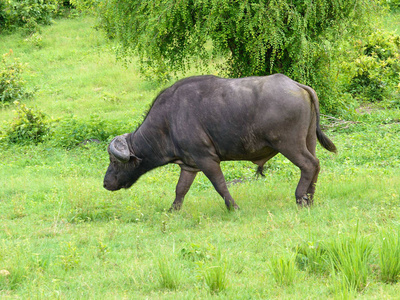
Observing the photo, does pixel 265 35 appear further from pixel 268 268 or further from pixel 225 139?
pixel 268 268

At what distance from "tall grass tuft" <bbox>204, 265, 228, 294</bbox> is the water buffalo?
9.29 feet

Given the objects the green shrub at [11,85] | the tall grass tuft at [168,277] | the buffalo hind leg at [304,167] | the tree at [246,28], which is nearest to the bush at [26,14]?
the green shrub at [11,85]

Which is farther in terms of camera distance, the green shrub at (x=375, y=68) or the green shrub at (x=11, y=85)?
the green shrub at (x=11, y=85)

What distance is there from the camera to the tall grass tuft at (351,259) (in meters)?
4.23

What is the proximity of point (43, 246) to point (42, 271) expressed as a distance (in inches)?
41.7

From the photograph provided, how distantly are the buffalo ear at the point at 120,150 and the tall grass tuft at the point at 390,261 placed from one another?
4.29 meters

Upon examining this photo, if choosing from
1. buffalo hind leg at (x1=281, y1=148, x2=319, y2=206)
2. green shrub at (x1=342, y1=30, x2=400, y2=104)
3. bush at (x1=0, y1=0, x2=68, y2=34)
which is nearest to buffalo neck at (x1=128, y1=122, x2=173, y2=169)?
buffalo hind leg at (x1=281, y1=148, x2=319, y2=206)

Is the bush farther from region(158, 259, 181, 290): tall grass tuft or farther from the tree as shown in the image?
region(158, 259, 181, 290): tall grass tuft

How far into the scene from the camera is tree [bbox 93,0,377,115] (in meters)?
10.8

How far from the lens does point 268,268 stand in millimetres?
4836

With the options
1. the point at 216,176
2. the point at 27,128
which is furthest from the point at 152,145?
the point at 27,128

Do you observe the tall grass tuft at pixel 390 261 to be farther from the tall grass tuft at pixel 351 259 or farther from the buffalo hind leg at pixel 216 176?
the buffalo hind leg at pixel 216 176

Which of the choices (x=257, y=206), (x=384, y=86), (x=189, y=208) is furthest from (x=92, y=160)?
(x=384, y=86)

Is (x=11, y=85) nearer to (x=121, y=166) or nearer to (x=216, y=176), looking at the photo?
(x=121, y=166)
